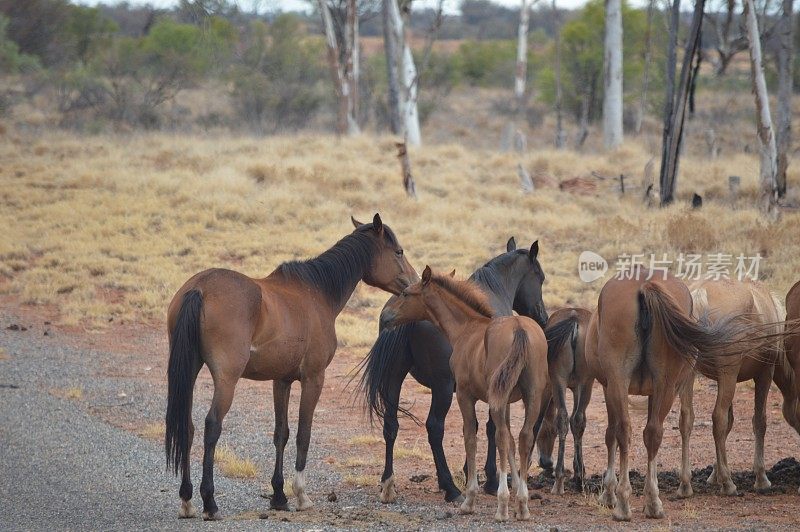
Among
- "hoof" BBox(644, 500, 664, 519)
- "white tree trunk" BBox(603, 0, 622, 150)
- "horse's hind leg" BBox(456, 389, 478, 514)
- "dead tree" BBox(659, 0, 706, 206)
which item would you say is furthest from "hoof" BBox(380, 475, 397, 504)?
"white tree trunk" BBox(603, 0, 622, 150)

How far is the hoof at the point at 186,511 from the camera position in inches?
251

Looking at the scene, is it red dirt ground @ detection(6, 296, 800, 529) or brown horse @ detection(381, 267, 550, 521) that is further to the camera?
red dirt ground @ detection(6, 296, 800, 529)

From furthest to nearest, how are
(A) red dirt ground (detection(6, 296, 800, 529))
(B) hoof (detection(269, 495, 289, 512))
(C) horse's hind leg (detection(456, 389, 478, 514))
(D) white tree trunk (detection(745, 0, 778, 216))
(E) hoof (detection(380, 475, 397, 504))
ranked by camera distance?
(D) white tree trunk (detection(745, 0, 778, 216)) → (E) hoof (detection(380, 475, 397, 504)) → (B) hoof (detection(269, 495, 289, 512)) → (C) horse's hind leg (detection(456, 389, 478, 514)) → (A) red dirt ground (detection(6, 296, 800, 529))

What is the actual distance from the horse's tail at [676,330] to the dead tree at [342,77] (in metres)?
23.3

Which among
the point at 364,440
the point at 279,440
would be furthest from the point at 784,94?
the point at 279,440

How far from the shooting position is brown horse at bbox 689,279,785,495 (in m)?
7.29

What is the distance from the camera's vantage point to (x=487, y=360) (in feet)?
21.5

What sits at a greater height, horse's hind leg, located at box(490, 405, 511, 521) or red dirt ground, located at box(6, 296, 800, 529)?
horse's hind leg, located at box(490, 405, 511, 521)

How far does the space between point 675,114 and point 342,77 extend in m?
12.8

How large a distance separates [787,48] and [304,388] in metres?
17.8

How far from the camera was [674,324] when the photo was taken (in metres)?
6.36

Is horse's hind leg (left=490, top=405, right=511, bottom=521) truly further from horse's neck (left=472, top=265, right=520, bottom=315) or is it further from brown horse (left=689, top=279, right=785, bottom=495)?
brown horse (left=689, top=279, right=785, bottom=495)

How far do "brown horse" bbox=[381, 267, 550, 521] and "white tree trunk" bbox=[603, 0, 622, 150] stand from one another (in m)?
22.8

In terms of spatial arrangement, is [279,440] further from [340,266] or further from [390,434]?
[340,266]
